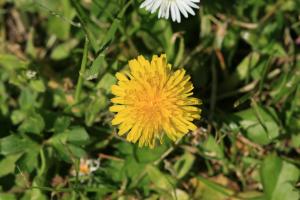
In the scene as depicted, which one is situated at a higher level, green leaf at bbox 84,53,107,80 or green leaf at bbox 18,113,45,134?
green leaf at bbox 84,53,107,80

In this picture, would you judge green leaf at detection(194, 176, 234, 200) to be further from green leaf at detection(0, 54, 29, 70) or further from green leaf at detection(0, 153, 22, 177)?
green leaf at detection(0, 54, 29, 70)

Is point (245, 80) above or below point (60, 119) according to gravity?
above

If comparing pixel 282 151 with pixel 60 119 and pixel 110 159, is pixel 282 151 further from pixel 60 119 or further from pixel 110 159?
pixel 60 119

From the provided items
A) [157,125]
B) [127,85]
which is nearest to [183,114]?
[157,125]

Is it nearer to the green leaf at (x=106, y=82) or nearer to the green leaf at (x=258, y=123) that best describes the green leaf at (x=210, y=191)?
the green leaf at (x=258, y=123)

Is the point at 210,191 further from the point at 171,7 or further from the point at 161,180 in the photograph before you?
the point at 171,7

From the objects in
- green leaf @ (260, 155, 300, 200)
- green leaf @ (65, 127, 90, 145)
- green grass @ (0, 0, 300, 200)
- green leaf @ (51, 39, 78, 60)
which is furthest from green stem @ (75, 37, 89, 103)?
green leaf @ (260, 155, 300, 200)

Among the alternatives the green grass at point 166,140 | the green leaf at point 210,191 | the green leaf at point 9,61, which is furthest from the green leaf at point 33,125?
the green leaf at point 210,191

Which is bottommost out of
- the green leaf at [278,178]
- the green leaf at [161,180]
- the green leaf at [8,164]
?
the green leaf at [8,164]
